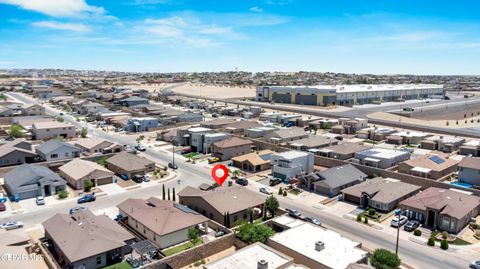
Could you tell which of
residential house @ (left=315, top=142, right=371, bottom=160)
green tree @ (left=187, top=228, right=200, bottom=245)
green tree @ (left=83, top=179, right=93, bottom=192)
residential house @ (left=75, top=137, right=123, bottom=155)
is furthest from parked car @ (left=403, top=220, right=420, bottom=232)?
residential house @ (left=75, top=137, right=123, bottom=155)

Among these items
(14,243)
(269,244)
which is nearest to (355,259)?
(269,244)

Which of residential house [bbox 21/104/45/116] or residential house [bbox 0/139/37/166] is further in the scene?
residential house [bbox 21/104/45/116]

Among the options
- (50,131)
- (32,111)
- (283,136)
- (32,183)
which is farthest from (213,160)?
(32,111)

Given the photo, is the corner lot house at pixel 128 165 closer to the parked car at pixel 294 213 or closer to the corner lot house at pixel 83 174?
the corner lot house at pixel 83 174

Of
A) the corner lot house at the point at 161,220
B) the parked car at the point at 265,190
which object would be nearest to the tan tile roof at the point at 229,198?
the corner lot house at the point at 161,220

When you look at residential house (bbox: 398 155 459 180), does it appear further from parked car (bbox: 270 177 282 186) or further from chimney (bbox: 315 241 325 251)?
chimney (bbox: 315 241 325 251)

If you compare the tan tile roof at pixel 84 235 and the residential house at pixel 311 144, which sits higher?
the residential house at pixel 311 144
